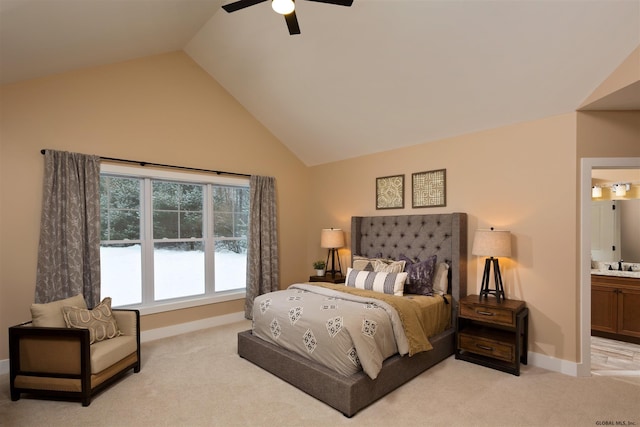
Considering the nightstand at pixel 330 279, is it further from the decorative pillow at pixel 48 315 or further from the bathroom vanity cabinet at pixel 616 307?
the bathroom vanity cabinet at pixel 616 307

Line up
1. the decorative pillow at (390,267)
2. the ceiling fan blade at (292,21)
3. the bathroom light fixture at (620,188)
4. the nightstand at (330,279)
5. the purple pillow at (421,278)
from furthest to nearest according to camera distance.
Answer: the nightstand at (330,279) < the bathroom light fixture at (620,188) < the decorative pillow at (390,267) < the purple pillow at (421,278) < the ceiling fan blade at (292,21)

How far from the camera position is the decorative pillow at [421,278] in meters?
3.68

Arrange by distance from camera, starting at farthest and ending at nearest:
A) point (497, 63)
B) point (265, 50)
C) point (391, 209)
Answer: point (391, 209), point (265, 50), point (497, 63)

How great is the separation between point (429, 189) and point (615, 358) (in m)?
2.69

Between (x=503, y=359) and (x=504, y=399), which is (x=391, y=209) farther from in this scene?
(x=504, y=399)

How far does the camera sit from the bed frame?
2.50 metres

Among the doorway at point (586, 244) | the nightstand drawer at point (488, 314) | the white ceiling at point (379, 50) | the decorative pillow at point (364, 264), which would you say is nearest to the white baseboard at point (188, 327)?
the decorative pillow at point (364, 264)

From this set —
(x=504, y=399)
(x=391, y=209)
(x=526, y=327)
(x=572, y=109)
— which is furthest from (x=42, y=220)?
(x=572, y=109)

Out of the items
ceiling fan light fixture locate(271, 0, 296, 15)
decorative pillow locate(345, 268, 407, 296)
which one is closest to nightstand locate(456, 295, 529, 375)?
decorative pillow locate(345, 268, 407, 296)

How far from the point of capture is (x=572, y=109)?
308 centimetres

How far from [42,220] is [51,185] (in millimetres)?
369

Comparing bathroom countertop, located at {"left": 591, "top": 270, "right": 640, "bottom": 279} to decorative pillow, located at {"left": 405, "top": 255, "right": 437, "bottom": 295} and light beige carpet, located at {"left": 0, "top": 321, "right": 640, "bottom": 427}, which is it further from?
decorative pillow, located at {"left": 405, "top": 255, "right": 437, "bottom": 295}

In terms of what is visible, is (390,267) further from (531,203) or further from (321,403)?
(321,403)

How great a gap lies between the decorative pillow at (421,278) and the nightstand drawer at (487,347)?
22.9 inches
